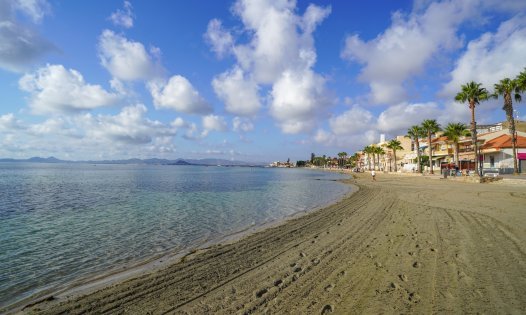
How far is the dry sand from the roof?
50.3 m

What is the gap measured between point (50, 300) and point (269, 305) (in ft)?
17.7

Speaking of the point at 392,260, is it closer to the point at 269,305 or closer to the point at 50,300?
the point at 269,305

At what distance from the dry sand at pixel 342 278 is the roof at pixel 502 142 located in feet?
165

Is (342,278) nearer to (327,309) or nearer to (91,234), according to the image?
(327,309)

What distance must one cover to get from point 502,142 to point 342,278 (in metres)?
61.2

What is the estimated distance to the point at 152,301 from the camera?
6258mm

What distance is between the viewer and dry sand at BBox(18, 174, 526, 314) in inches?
221

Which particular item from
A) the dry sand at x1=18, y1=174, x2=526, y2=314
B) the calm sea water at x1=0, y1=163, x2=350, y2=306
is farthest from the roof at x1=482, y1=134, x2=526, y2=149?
the dry sand at x1=18, y1=174, x2=526, y2=314

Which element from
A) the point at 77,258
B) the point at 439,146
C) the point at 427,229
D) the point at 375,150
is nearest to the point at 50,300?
the point at 77,258

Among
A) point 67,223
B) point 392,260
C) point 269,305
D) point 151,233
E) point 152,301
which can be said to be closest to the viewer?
point 269,305

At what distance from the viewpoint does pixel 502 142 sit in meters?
52.2

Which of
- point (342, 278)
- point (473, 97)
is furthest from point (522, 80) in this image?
point (342, 278)

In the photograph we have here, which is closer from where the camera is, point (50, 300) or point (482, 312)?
point (482, 312)

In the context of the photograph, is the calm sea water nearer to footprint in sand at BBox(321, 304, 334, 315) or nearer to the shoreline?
the shoreline
